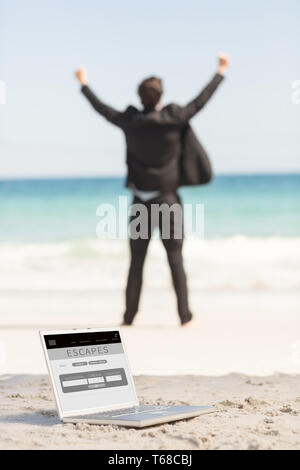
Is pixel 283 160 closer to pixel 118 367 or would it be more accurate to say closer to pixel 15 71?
pixel 15 71

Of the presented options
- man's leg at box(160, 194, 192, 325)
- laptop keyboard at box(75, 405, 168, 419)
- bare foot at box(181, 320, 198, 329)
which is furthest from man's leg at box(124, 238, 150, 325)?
laptop keyboard at box(75, 405, 168, 419)

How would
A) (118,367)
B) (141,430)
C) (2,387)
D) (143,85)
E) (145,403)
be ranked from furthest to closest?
(143,85) < (2,387) < (145,403) < (118,367) < (141,430)

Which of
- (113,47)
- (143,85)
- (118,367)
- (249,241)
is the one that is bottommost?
(249,241)

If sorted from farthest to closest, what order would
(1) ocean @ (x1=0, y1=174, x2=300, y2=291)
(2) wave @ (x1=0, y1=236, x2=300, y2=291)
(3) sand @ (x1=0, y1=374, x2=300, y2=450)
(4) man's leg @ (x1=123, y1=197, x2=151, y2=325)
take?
(1) ocean @ (x1=0, y1=174, x2=300, y2=291), (2) wave @ (x1=0, y1=236, x2=300, y2=291), (4) man's leg @ (x1=123, y1=197, x2=151, y2=325), (3) sand @ (x1=0, y1=374, x2=300, y2=450)

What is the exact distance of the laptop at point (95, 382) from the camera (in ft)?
10.2

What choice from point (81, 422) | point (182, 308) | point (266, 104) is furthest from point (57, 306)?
point (266, 104)

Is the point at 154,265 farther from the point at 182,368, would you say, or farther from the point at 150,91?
the point at 182,368

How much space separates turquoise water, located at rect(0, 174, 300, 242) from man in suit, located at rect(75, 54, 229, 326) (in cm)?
828

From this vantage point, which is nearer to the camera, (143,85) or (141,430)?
(141,430)

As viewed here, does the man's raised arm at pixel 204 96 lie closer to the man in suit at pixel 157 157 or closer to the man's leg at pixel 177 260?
the man in suit at pixel 157 157

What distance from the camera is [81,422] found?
10.0 feet

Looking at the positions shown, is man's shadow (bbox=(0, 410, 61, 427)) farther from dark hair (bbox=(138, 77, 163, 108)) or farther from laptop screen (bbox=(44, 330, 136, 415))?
dark hair (bbox=(138, 77, 163, 108))

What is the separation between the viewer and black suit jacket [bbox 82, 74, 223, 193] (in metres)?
5.71

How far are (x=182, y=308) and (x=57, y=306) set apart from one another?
1.47m
